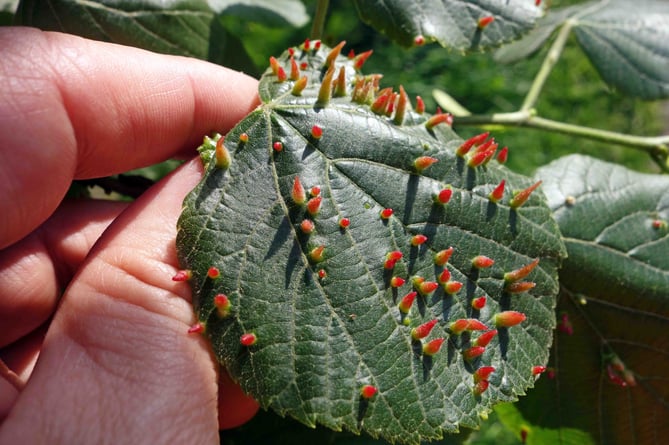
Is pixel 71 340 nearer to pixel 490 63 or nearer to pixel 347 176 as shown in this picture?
pixel 347 176

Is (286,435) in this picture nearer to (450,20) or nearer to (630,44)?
(450,20)

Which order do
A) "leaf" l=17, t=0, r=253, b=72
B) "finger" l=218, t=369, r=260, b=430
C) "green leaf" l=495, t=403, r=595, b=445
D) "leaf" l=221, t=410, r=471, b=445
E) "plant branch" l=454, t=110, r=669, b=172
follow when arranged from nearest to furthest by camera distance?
"finger" l=218, t=369, r=260, b=430 → "leaf" l=17, t=0, r=253, b=72 → "leaf" l=221, t=410, r=471, b=445 → "green leaf" l=495, t=403, r=595, b=445 → "plant branch" l=454, t=110, r=669, b=172

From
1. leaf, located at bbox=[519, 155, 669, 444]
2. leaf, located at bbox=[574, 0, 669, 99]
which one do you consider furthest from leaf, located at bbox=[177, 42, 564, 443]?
leaf, located at bbox=[574, 0, 669, 99]

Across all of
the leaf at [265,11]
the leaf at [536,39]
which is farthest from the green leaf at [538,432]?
the leaf at [265,11]

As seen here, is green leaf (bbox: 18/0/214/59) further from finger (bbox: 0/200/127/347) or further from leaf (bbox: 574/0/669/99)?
leaf (bbox: 574/0/669/99)

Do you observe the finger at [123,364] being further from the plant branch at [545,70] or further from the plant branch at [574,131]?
the plant branch at [545,70]
